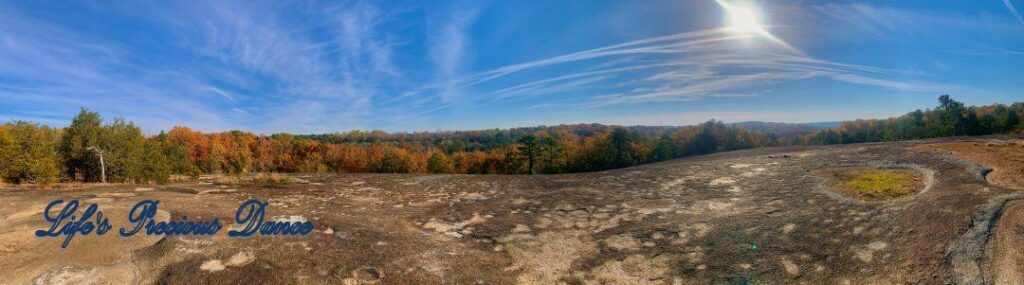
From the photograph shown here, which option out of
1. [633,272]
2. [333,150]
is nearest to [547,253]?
[633,272]

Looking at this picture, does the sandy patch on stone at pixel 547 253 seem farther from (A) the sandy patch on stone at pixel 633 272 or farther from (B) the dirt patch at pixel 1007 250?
(B) the dirt patch at pixel 1007 250

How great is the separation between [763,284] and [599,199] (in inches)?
191

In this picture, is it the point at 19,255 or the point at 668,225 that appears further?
the point at 668,225

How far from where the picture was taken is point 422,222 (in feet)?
27.7

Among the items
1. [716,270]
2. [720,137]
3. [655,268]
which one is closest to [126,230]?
[655,268]

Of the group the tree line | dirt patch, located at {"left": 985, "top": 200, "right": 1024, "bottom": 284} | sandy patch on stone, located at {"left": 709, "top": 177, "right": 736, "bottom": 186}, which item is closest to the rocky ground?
dirt patch, located at {"left": 985, "top": 200, "right": 1024, "bottom": 284}

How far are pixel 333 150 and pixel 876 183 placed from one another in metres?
82.3

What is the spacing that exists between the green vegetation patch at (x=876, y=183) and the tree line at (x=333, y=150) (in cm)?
2468

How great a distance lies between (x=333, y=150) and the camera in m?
78.9

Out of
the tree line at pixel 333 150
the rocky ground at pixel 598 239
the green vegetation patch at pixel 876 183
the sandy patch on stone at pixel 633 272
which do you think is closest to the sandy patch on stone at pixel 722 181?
the rocky ground at pixel 598 239

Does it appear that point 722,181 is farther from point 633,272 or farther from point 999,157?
point 633,272

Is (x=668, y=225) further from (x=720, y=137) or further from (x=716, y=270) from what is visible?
(x=720, y=137)

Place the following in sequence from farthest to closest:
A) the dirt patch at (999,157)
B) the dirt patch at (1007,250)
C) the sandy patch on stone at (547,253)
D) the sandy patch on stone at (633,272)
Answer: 1. the dirt patch at (999,157)
2. the sandy patch on stone at (547,253)
3. the sandy patch on stone at (633,272)
4. the dirt patch at (1007,250)

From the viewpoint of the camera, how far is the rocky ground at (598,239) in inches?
203
